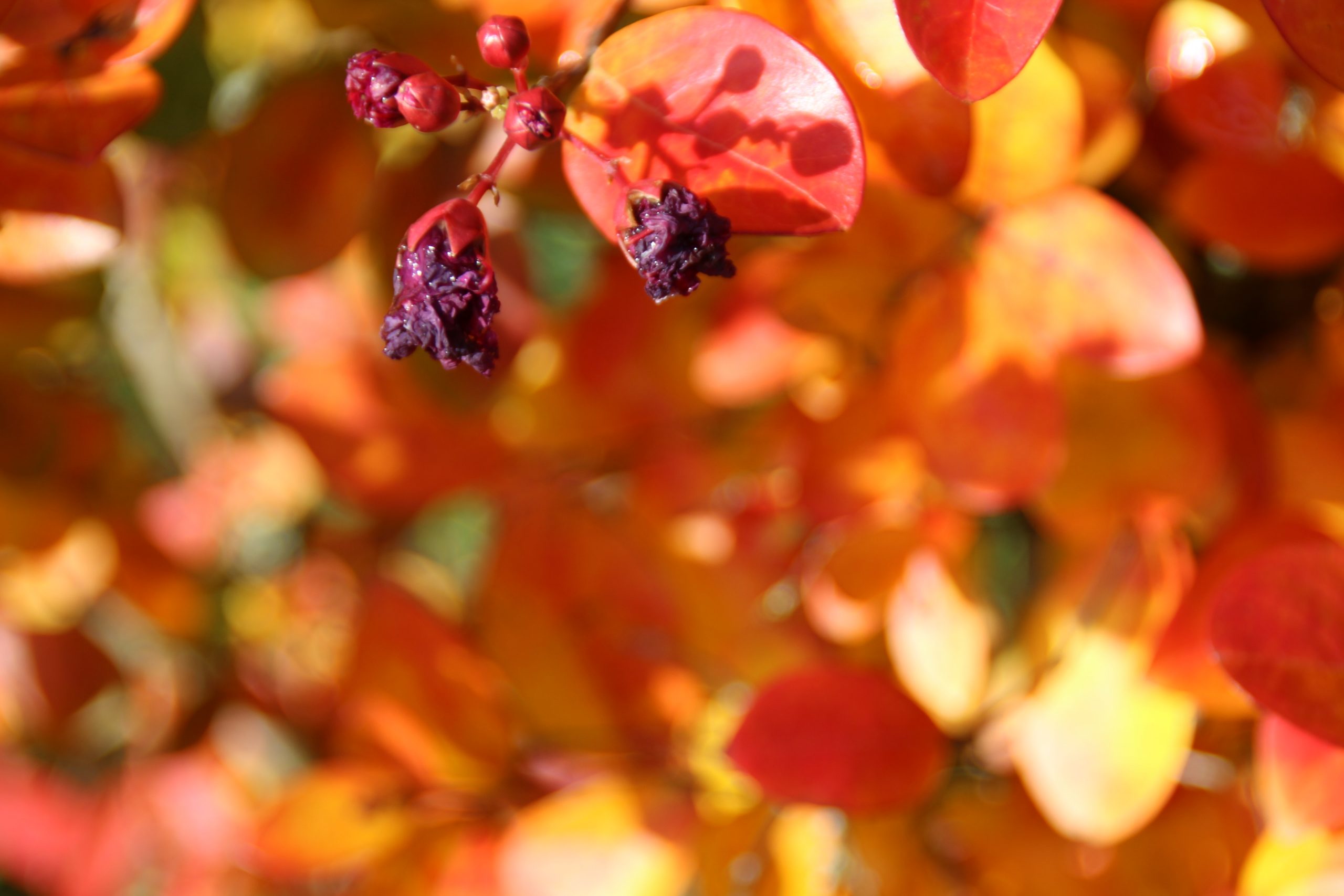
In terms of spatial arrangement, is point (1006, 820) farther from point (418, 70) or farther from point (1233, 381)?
point (418, 70)

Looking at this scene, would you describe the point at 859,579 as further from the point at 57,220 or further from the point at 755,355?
the point at 57,220

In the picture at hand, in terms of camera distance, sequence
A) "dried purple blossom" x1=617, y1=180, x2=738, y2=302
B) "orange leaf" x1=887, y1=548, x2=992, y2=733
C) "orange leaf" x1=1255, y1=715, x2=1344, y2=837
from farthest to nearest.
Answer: "orange leaf" x1=887, y1=548, x2=992, y2=733
"orange leaf" x1=1255, y1=715, x2=1344, y2=837
"dried purple blossom" x1=617, y1=180, x2=738, y2=302

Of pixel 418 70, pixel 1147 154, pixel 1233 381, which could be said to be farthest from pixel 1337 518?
pixel 418 70

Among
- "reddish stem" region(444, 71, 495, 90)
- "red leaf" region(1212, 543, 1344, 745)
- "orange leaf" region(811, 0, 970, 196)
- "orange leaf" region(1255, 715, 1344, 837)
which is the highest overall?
"reddish stem" region(444, 71, 495, 90)

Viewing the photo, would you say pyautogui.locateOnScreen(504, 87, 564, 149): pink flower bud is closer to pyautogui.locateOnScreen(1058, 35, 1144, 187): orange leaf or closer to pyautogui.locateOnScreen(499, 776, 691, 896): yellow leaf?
pyautogui.locateOnScreen(1058, 35, 1144, 187): orange leaf

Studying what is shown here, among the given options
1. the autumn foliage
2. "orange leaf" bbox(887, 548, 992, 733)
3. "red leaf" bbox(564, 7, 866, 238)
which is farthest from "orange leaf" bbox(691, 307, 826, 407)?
"red leaf" bbox(564, 7, 866, 238)

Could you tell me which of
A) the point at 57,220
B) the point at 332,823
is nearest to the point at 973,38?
the point at 57,220

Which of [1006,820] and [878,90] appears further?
[1006,820]
